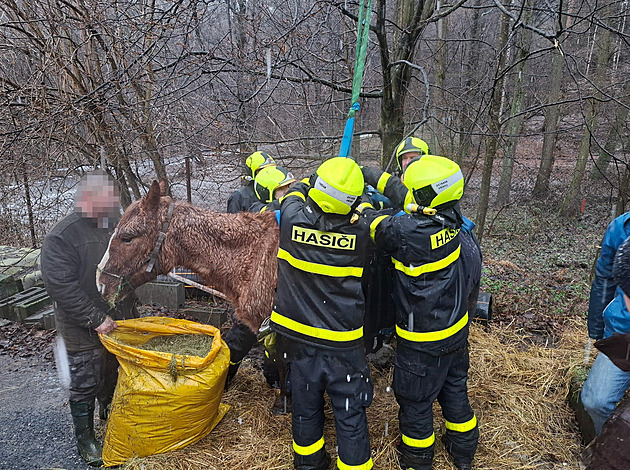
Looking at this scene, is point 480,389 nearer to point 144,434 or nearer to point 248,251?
point 248,251

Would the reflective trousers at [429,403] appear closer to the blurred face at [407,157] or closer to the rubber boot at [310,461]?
the rubber boot at [310,461]

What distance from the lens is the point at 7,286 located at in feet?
20.0

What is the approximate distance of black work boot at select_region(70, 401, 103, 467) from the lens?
10.7ft

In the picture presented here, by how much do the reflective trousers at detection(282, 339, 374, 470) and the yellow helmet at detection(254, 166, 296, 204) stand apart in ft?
Answer: 7.72

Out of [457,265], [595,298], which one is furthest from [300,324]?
[595,298]

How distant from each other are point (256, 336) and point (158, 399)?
3.05ft

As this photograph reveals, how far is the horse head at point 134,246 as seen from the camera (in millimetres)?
3117

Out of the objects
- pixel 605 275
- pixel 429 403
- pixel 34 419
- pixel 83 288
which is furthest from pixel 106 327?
pixel 605 275

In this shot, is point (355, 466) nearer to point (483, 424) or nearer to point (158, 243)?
point (483, 424)

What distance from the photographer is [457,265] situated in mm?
2936

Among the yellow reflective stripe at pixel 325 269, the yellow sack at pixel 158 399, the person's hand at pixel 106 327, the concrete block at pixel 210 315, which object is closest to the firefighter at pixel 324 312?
the yellow reflective stripe at pixel 325 269

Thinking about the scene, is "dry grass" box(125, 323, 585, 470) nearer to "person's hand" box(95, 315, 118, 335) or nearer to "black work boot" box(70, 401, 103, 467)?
"black work boot" box(70, 401, 103, 467)

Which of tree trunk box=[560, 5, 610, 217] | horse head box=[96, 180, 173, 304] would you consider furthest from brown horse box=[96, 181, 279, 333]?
tree trunk box=[560, 5, 610, 217]

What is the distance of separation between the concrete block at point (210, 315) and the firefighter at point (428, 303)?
2.87 metres
